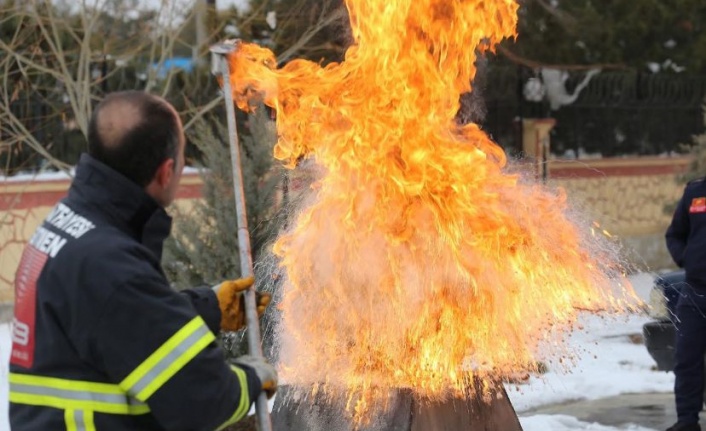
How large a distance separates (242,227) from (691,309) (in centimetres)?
410

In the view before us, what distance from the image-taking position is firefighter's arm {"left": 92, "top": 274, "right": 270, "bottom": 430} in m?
2.36

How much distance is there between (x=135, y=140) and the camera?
257cm

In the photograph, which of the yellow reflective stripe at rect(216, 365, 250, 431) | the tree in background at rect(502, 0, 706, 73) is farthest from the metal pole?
the tree in background at rect(502, 0, 706, 73)

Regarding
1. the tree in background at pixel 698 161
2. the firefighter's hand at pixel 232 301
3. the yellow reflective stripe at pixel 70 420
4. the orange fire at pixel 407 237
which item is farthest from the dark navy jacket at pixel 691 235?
the tree in background at pixel 698 161

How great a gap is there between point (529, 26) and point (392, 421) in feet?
37.9

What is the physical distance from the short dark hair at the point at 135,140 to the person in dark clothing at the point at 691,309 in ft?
15.6

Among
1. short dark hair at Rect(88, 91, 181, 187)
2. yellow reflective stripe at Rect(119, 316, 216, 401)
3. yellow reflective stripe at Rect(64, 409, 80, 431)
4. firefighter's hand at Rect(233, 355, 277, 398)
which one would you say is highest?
short dark hair at Rect(88, 91, 181, 187)

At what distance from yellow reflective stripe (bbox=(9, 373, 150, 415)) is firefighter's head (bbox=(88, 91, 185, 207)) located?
0.50 meters

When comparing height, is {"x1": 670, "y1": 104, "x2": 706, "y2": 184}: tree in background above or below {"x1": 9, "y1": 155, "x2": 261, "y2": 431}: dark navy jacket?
below

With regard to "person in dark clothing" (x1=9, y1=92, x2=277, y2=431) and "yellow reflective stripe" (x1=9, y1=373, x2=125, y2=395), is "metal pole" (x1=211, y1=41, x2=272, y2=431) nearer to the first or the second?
"person in dark clothing" (x1=9, y1=92, x2=277, y2=431)

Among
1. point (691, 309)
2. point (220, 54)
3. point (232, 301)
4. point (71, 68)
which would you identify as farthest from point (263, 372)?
point (71, 68)

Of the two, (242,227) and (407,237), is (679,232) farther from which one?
(242,227)

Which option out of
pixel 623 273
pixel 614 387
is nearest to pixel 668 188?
pixel 614 387

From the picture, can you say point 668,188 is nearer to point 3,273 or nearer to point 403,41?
point 3,273
